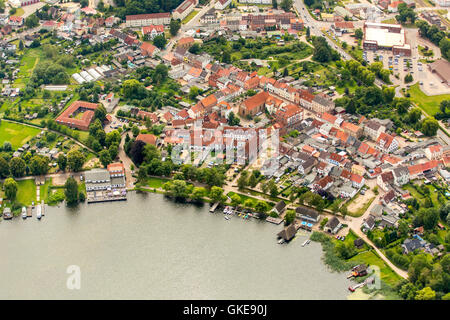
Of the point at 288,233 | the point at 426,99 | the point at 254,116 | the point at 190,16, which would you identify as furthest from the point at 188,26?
the point at 288,233

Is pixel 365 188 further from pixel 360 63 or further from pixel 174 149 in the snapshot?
pixel 360 63

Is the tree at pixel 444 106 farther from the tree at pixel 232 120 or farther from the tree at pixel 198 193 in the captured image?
the tree at pixel 198 193

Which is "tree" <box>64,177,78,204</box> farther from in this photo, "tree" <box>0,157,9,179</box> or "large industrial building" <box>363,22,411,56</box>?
"large industrial building" <box>363,22,411,56</box>

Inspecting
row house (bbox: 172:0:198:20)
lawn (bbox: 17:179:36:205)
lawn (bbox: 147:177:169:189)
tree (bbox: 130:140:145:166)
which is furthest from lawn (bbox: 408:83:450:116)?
lawn (bbox: 17:179:36:205)

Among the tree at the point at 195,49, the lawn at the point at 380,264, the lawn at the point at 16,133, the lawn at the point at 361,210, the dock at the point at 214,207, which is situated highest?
the tree at the point at 195,49

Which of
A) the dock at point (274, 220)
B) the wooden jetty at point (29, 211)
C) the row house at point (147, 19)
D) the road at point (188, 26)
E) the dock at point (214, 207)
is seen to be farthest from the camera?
the row house at point (147, 19)

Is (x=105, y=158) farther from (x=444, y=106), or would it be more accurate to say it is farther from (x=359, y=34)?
(x=359, y=34)

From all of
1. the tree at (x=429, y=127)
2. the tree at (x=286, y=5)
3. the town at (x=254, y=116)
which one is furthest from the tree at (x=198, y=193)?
the tree at (x=286, y=5)

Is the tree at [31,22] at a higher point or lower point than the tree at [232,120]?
higher
